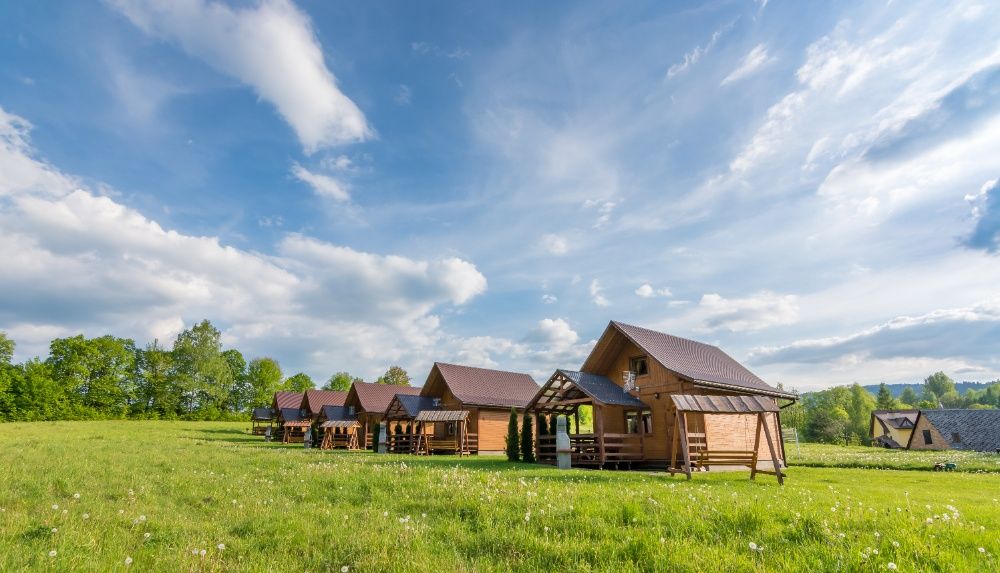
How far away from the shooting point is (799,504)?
332 inches

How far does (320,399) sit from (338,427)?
1376 cm

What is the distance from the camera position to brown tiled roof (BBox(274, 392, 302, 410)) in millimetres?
59031

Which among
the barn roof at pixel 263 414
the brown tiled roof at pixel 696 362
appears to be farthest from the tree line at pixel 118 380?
the brown tiled roof at pixel 696 362

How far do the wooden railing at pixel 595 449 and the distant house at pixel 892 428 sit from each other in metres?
50.7

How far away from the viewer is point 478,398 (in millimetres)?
35844

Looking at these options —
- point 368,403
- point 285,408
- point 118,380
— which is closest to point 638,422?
point 368,403

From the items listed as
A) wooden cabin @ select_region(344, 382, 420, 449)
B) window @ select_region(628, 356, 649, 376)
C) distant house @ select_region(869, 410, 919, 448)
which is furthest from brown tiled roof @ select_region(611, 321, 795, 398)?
distant house @ select_region(869, 410, 919, 448)

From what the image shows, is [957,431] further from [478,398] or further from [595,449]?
[595,449]

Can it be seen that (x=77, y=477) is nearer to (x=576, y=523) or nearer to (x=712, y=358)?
(x=576, y=523)

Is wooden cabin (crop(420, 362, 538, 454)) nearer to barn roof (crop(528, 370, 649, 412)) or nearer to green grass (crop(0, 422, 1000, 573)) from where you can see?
barn roof (crop(528, 370, 649, 412))

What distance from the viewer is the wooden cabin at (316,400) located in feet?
181

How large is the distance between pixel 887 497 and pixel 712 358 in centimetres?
1700

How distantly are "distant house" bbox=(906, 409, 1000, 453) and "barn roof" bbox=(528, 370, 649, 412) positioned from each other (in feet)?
139

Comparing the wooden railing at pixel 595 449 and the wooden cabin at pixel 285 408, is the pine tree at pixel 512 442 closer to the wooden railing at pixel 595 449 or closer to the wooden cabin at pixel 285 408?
the wooden railing at pixel 595 449
